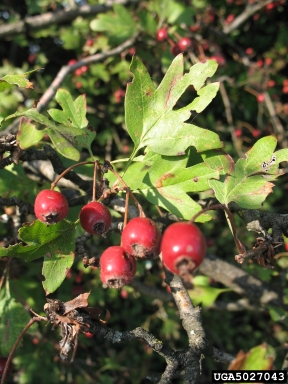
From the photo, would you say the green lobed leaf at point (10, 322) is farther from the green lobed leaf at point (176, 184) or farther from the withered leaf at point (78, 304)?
the green lobed leaf at point (176, 184)

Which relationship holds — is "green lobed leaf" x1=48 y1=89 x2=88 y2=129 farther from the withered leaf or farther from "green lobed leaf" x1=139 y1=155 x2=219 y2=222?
the withered leaf

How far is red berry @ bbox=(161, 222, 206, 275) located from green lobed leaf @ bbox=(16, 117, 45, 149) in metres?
0.59

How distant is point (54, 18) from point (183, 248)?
314 centimetres

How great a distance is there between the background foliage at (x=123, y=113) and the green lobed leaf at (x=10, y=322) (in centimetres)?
1

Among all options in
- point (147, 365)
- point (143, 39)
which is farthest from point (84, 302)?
point (147, 365)

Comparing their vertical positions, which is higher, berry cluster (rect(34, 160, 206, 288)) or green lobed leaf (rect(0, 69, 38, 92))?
green lobed leaf (rect(0, 69, 38, 92))

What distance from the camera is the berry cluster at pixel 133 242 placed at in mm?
834

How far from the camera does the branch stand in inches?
129

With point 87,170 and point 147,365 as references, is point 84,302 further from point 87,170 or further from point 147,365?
point 147,365

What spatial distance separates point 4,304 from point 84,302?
100cm

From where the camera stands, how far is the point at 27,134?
1.20 meters

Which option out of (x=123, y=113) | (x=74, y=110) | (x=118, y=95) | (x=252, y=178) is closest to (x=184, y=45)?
(x=118, y=95)

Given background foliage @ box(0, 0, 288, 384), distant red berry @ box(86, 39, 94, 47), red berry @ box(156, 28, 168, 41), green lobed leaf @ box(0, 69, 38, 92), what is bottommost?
background foliage @ box(0, 0, 288, 384)

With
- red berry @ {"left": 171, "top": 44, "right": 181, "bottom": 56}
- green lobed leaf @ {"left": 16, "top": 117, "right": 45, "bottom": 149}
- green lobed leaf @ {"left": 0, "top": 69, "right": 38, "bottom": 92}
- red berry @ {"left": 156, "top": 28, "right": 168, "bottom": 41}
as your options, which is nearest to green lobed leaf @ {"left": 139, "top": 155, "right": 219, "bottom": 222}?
green lobed leaf @ {"left": 16, "top": 117, "right": 45, "bottom": 149}
